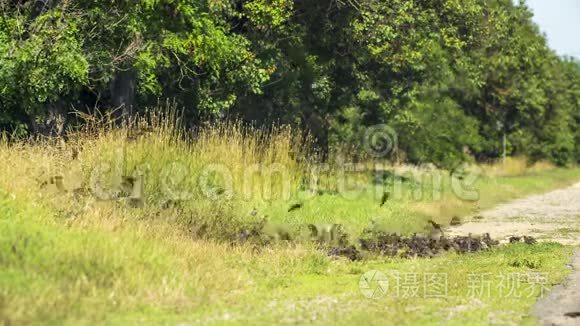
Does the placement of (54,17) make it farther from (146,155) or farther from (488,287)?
(488,287)

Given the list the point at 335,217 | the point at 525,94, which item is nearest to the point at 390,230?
the point at 335,217

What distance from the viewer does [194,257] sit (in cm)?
920

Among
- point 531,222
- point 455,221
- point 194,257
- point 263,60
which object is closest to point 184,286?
point 194,257

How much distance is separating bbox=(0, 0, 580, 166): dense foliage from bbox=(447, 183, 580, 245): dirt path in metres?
4.88

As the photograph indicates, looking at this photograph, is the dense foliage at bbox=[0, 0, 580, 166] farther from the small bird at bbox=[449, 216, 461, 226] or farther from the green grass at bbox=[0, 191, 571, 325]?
the small bird at bbox=[449, 216, 461, 226]

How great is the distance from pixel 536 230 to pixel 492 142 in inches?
1131

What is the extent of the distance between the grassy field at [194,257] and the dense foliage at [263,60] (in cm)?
191

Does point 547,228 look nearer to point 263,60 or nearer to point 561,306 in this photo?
point 263,60

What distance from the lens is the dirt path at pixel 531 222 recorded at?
14938 mm

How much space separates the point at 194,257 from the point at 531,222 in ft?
33.2

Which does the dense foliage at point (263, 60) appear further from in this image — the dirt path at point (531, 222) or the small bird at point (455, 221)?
the small bird at point (455, 221)

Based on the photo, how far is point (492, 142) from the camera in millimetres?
43719

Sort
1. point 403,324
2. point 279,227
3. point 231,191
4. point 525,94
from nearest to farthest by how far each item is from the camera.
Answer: point 403,324
point 279,227
point 231,191
point 525,94

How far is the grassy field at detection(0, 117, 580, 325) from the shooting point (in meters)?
7.54
